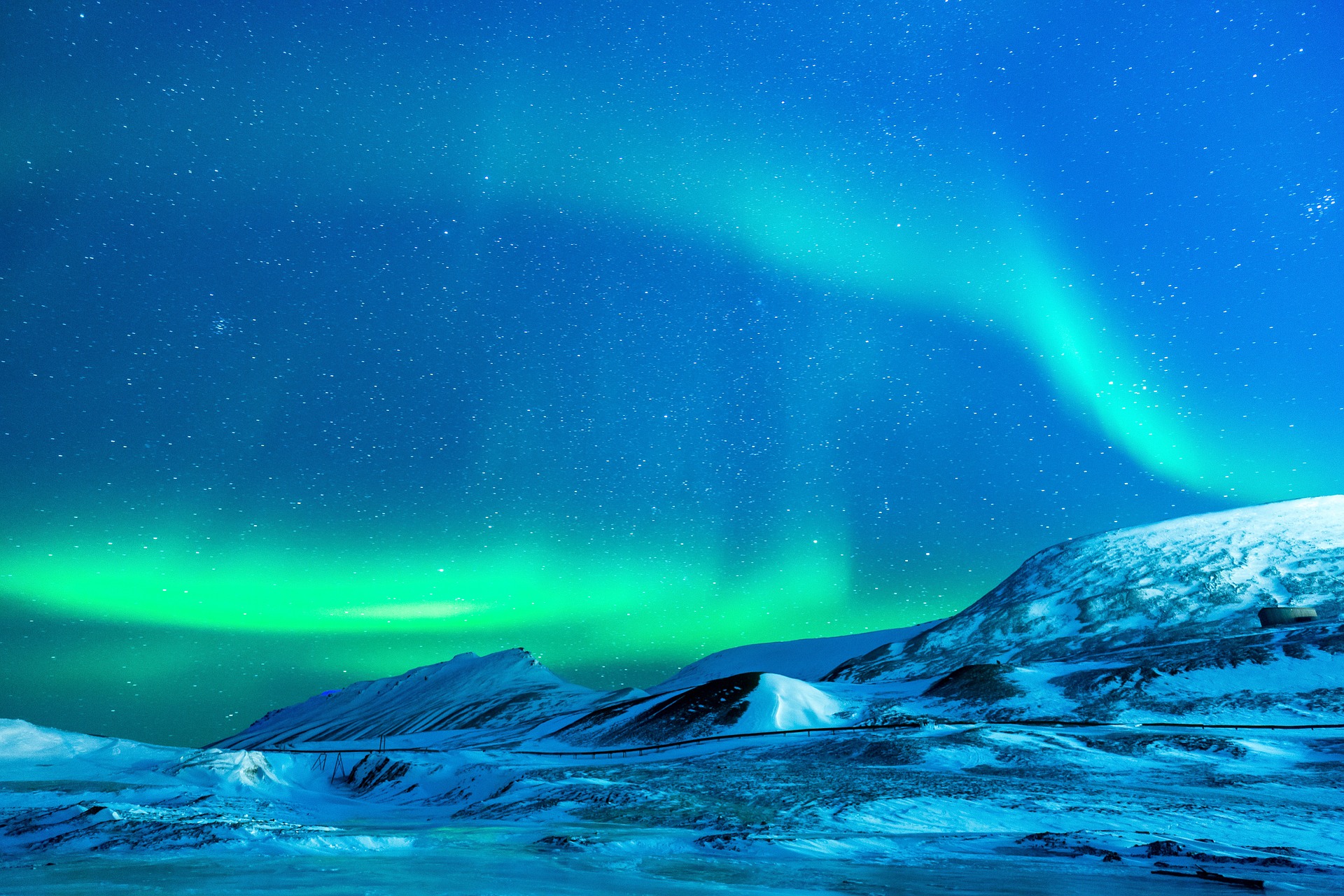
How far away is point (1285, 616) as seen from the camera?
3895 inches

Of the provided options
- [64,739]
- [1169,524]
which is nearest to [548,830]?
[64,739]

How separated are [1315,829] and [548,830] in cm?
2544

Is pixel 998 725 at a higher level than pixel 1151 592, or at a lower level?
lower

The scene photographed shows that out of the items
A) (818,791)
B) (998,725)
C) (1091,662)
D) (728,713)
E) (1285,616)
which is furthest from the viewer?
(1285,616)

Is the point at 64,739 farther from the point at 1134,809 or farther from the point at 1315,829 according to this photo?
the point at 1315,829

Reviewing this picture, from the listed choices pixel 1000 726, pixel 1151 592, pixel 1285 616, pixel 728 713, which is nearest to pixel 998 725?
pixel 1000 726

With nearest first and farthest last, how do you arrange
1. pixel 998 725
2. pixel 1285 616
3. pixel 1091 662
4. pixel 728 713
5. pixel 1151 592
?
pixel 998 725 → pixel 728 713 → pixel 1091 662 → pixel 1285 616 → pixel 1151 592

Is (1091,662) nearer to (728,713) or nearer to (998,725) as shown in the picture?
(998,725)

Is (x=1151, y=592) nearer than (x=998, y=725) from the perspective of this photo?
No

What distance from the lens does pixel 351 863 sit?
2016 centimetres

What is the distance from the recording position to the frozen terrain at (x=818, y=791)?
59.6 feet

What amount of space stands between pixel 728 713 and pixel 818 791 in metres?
42.7

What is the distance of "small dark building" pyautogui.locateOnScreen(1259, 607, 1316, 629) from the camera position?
98375 mm

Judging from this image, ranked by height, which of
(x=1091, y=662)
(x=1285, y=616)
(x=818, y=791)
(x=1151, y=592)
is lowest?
(x=818, y=791)
